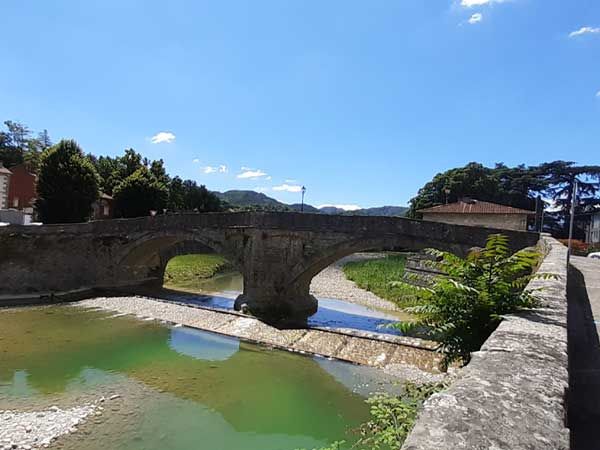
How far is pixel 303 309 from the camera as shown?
55.1 ft

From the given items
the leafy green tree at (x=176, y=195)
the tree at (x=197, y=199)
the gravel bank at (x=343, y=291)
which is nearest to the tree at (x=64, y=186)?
the gravel bank at (x=343, y=291)

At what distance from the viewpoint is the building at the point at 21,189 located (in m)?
34.0

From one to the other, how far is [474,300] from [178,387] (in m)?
7.62

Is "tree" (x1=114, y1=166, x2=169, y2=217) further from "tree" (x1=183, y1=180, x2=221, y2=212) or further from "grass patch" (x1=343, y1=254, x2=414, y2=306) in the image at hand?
"tree" (x1=183, y1=180, x2=221, y2=212)

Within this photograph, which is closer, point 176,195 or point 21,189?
point 21,189

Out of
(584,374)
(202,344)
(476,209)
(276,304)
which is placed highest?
(476,209)

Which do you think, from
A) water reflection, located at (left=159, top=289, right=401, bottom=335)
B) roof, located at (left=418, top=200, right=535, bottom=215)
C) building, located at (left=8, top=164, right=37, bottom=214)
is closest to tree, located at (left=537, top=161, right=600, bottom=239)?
roof, located at (left=418, top=200, right=535, bottom=215)

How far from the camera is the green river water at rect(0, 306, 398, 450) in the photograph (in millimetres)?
6926

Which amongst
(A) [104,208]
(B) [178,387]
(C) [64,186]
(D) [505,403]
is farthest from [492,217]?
(A) [104,208]

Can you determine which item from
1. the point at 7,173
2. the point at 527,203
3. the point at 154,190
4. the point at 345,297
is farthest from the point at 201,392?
the point at 527,203

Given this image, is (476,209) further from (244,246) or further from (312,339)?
(312,339)

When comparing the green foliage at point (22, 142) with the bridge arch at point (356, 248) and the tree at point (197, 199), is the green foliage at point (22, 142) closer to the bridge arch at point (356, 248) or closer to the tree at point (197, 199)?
the tree at point (197, 199)

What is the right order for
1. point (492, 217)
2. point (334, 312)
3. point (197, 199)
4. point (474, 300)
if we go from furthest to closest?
point (197, 199), point (492, 217), point (334, 312), point (474, 300)

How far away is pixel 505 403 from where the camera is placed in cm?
147
